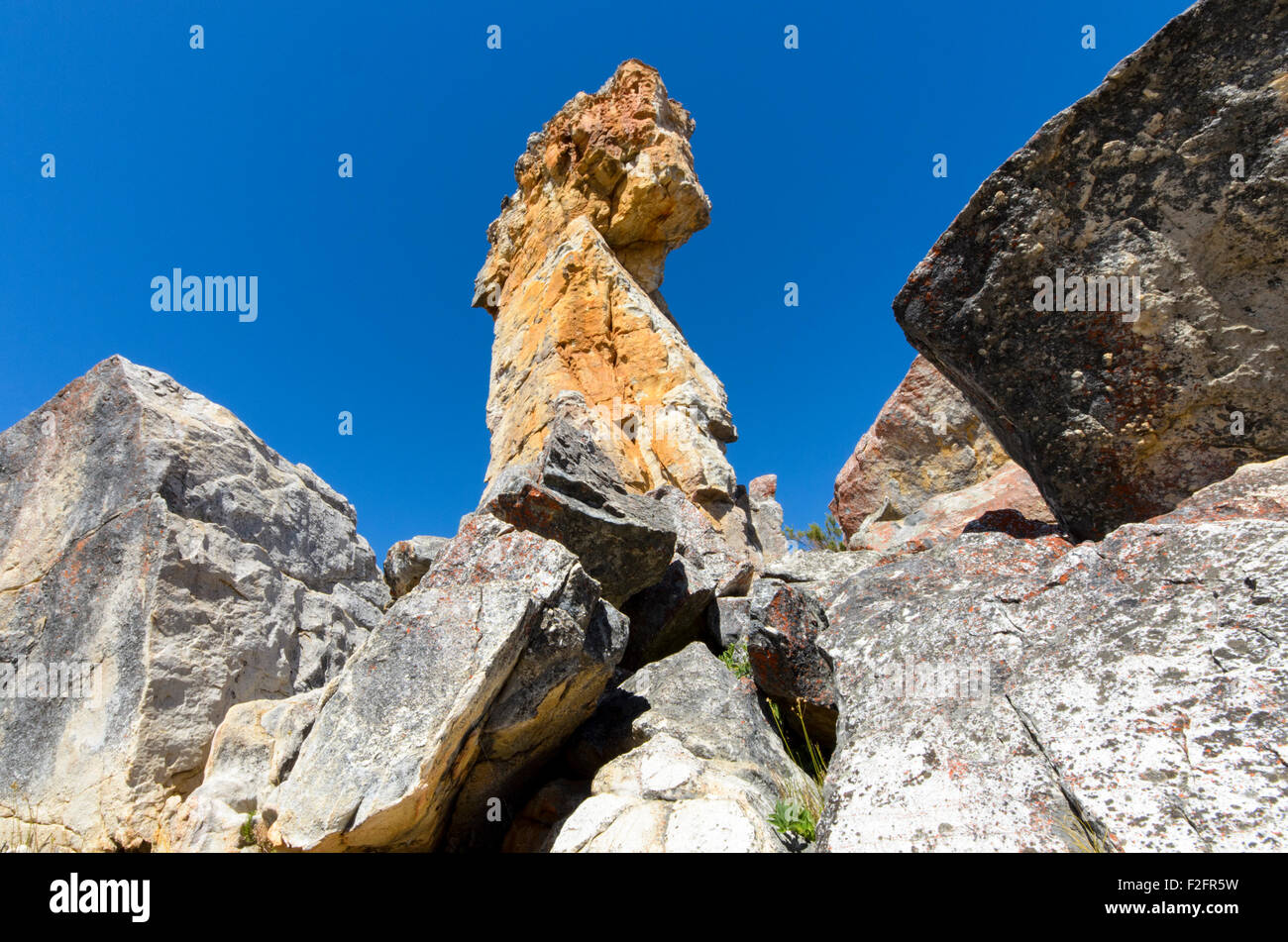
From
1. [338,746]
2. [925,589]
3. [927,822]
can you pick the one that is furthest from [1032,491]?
[338,746]

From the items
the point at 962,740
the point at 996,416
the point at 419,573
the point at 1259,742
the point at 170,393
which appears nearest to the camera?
the point at 1259,742

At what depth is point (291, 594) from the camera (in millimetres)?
6621

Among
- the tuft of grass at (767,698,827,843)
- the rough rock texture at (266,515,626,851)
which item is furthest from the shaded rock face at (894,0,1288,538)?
the rough rock texture at (266,515,626,851)

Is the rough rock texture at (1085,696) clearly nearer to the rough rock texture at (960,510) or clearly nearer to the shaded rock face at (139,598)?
the rough rock texture at (960,510)

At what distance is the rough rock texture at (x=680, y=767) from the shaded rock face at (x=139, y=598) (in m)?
2.95

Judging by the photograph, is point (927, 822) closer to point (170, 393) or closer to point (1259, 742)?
point (1259, 742)

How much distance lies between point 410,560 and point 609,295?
371 inches

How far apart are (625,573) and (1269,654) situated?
4393 millimetres

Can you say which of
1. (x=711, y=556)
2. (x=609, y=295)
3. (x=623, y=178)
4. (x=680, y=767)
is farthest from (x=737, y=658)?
(x=623, y=178)

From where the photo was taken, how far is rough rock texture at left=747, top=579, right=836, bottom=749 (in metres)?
4.93

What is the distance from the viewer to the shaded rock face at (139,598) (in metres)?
5.11

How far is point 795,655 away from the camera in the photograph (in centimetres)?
494

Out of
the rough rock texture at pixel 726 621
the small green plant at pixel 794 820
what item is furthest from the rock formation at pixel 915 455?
the small green plant at pixel 794 820

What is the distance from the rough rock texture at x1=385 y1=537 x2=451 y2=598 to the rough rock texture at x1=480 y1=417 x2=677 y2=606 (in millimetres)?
1459
